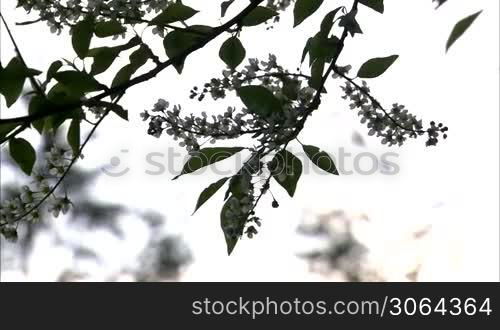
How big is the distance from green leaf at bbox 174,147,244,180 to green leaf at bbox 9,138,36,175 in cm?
10

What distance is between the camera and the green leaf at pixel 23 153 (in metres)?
0.38

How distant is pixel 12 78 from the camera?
0.36 m

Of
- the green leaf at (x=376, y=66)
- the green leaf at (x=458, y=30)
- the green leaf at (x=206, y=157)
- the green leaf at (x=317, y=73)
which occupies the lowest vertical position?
the green leaf at (x=458, y=30)

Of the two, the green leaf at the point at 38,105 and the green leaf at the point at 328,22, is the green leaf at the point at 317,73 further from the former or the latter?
the green leaf at the point at 38,105

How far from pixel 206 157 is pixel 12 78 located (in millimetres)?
137

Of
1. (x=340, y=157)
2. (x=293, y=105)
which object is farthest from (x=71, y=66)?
(x=340, y=157)

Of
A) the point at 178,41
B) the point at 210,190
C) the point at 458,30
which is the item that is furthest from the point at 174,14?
the point at 458,30

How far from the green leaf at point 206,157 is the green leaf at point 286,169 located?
3 cm

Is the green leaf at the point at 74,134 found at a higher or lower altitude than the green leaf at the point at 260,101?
lower

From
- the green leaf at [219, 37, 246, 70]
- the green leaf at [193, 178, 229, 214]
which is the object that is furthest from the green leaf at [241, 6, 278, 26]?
the green leaf at [193, 178, 229, 214]

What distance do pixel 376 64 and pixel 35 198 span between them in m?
0.25

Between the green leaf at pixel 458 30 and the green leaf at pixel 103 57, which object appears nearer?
the green leaf at pixel 458 30

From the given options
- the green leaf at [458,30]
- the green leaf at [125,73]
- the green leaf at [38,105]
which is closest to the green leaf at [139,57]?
the green leaf at [125,73]

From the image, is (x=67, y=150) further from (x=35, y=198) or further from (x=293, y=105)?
(x=293, y=105)
